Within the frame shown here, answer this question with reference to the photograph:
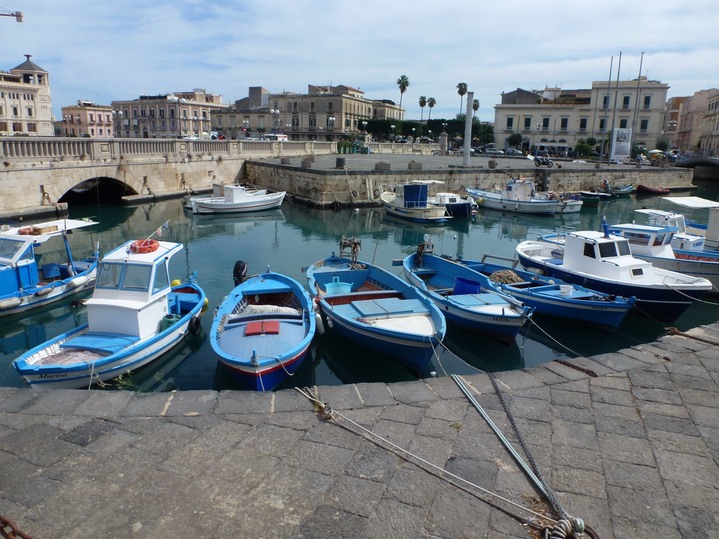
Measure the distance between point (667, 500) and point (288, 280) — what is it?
31.1 feet

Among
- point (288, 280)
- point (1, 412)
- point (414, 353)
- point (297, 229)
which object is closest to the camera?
point (1, 412)

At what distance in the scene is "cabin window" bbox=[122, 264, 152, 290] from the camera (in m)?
9.83

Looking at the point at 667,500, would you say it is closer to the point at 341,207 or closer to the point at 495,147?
the point at 341,207

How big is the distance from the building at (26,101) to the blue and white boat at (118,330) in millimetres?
82404

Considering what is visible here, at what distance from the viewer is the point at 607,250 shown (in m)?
13.9

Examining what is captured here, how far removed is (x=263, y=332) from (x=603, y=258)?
941 centimetres

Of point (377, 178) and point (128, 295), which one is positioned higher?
point (377, 178)

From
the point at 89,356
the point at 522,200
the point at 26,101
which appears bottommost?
the point at 89,356

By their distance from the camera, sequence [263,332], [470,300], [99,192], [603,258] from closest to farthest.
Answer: [263,332], [470,300], [603,258], [99,192]

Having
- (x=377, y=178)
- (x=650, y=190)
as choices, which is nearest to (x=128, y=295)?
(x=377, y=178)

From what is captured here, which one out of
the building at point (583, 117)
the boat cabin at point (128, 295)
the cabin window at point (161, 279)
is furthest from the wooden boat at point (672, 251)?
the building at point (583, 117)

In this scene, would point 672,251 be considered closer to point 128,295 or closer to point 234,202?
point 128,295

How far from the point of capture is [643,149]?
71438 mm

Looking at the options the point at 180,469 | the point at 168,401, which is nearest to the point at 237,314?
the point at 168,401
